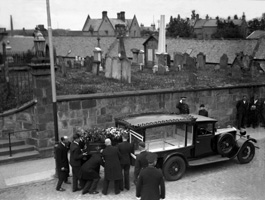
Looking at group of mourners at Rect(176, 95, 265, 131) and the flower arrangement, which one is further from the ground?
the flower arrangement

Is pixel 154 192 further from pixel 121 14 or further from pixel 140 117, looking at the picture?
pixel 121 14

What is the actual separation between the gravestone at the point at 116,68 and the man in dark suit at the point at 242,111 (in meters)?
6.04

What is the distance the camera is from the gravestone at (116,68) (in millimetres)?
16125

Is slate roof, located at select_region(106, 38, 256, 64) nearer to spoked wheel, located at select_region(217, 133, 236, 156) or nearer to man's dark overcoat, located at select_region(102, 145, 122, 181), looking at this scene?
spoked wheel, located at select_region(217, 133, 236, 156)

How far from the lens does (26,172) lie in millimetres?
9906

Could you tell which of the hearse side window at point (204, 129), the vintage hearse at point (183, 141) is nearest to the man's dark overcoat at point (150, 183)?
the vintage hearse at point (183, 141)

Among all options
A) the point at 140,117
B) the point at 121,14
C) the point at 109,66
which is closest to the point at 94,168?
the point at 140,117

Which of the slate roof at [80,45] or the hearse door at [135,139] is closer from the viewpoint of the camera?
the hearse door at [135,139]

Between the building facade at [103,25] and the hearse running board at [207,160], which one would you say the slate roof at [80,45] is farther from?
the hearse running board at [207,160]

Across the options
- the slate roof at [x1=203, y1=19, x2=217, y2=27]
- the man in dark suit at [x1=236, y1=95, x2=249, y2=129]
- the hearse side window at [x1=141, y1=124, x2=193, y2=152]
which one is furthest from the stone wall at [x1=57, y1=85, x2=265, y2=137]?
the slate roof at [x1=203, y1=19, x2=217, y2=27]

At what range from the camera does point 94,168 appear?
8.16 metres

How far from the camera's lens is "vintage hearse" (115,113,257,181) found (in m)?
9.02

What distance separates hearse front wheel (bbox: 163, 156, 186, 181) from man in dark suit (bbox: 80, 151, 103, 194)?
6.46 ft

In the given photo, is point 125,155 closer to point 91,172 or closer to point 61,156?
point 91,172
